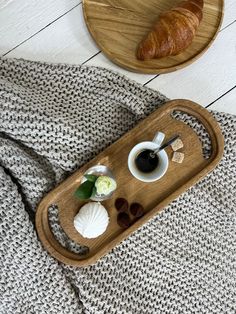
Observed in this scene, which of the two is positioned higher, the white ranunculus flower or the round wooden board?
the round wooden board

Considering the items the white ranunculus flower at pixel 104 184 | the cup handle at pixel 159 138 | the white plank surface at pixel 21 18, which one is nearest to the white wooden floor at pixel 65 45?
the white plank surface at pixel 21 18

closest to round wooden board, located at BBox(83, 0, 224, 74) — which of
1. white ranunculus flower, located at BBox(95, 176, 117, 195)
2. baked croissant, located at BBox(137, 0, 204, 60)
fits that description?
baked croissant, located at BBox(137, 0, 204, 60)

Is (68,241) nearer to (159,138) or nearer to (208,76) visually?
(159,138)

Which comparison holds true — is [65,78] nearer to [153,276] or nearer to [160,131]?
[160,131]

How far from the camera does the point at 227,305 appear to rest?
1012 mm

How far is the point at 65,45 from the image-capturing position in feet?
3.33

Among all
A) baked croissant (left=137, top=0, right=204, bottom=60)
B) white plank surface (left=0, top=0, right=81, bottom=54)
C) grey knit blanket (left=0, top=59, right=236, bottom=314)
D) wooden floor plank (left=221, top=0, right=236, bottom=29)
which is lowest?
grey knit blanket (left=0, top=59, right=236, bottom=314)

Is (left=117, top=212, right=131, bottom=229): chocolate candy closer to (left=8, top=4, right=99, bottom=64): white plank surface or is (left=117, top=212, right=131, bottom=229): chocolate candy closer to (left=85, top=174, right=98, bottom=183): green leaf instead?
(left=85, top=174, right=98, bottom=183): green leaf

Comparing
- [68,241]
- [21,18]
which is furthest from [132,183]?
[21,18]

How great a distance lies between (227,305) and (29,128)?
0.53 meters

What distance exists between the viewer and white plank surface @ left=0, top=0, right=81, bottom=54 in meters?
1.01

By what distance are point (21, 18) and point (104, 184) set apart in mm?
392

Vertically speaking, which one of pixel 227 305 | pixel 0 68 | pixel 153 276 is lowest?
pixel 227 305

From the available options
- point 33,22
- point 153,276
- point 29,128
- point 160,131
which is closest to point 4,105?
point 29,128
